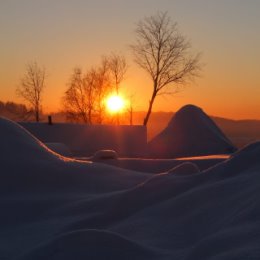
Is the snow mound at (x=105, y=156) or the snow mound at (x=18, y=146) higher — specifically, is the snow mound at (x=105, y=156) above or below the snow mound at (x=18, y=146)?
below

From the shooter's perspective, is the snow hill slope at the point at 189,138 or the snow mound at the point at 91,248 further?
the snow hill slope at the point at 189,138

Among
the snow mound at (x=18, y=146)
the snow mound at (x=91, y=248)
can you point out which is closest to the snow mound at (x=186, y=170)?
the snow mound at (x=18, y=146)

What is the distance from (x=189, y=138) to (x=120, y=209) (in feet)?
42.8

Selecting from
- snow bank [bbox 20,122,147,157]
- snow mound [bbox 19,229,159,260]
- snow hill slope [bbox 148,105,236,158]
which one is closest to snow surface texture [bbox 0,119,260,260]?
snow mound [bbox 19,229,159,260]

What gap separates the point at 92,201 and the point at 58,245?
1830 mm

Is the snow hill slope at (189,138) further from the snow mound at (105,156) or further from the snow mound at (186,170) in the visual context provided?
the snow mound at (186,170)

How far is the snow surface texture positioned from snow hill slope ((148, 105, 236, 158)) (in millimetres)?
10202

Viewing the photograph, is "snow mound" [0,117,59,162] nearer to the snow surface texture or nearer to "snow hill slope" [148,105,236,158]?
the snow surface texture

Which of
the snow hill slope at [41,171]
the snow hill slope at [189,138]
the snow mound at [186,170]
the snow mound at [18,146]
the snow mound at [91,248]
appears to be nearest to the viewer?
the snow mound at [91,248]

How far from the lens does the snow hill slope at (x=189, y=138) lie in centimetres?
1688

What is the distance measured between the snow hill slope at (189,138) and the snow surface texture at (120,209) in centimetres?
1020

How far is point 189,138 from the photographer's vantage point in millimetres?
17281

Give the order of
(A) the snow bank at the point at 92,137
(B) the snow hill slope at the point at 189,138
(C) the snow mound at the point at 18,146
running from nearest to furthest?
(C) the snow mound at the point at 18,146
(B) the snow hill slope at the point at 189,138
(A) the snow bank at the point at 92,137

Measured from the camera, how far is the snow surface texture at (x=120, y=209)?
3037 mm
